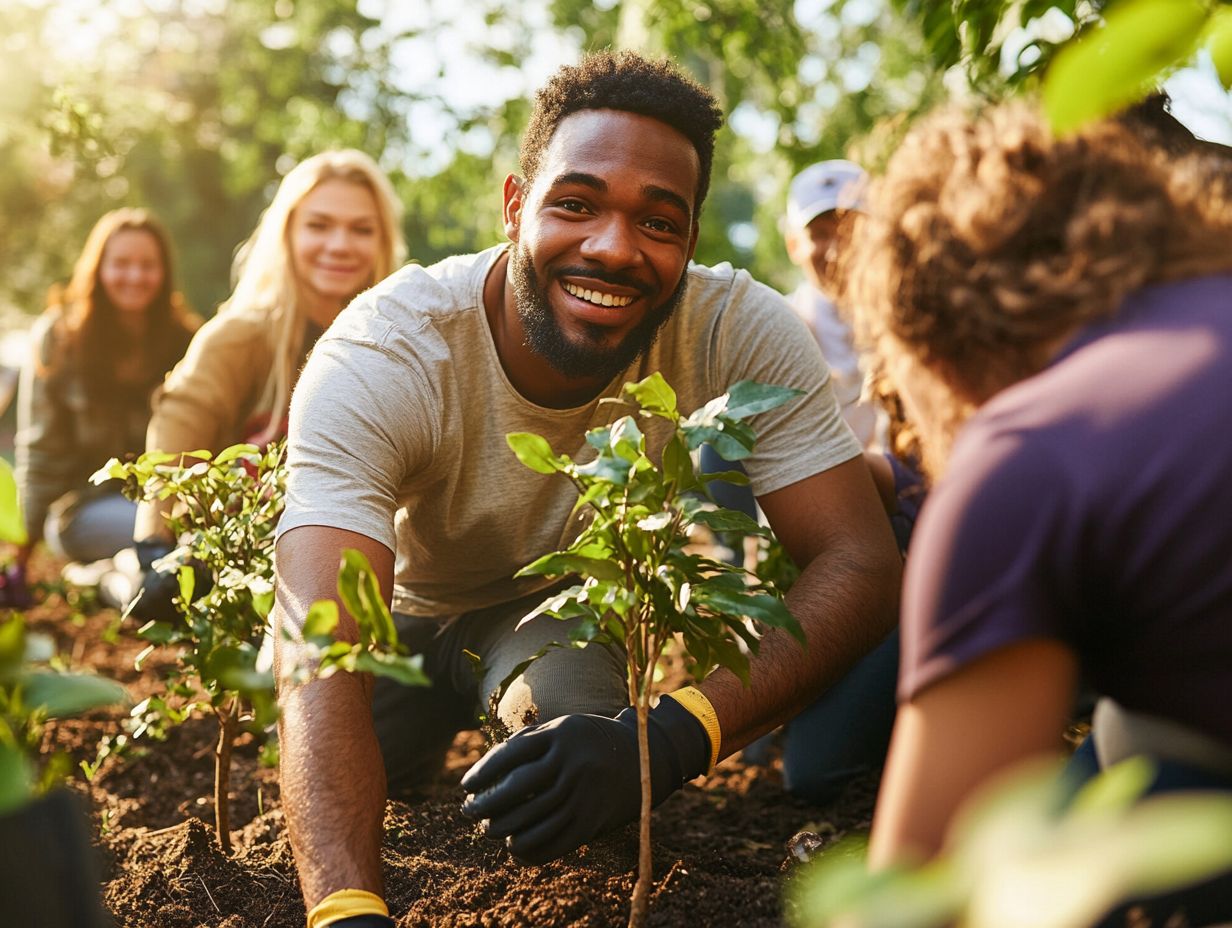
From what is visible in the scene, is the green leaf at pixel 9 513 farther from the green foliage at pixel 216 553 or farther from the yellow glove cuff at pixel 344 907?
the green foliage at pixel 216 553

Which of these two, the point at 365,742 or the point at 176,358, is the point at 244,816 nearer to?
the point at 365,742

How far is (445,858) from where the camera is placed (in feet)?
7.11

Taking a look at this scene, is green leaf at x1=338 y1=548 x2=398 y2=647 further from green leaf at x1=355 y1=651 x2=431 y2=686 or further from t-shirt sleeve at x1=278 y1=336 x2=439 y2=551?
t-shirt sleeve at x1=278 y1=336 x2=439 y2=551

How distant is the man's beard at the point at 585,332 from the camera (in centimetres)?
236

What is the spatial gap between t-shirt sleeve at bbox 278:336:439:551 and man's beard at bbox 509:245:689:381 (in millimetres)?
277

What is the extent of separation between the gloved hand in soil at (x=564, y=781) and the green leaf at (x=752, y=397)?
58 cm

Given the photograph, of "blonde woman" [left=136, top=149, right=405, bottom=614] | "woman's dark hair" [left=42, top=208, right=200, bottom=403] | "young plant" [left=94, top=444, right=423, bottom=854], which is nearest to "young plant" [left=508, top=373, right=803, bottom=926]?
"young plant" [left=94, top=444, right=423, bottom=854]

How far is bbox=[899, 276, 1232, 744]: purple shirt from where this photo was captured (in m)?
0.97

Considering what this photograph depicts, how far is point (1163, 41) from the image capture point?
71cm

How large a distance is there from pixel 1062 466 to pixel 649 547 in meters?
0.71

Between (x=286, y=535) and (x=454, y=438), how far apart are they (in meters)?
0.51

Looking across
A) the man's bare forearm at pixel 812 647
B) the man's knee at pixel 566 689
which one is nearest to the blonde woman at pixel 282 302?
the man's knee at pixel 566 689

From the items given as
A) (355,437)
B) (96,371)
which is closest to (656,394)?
(355,437)

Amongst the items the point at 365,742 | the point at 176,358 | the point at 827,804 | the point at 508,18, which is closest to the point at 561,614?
the point at 365,742
